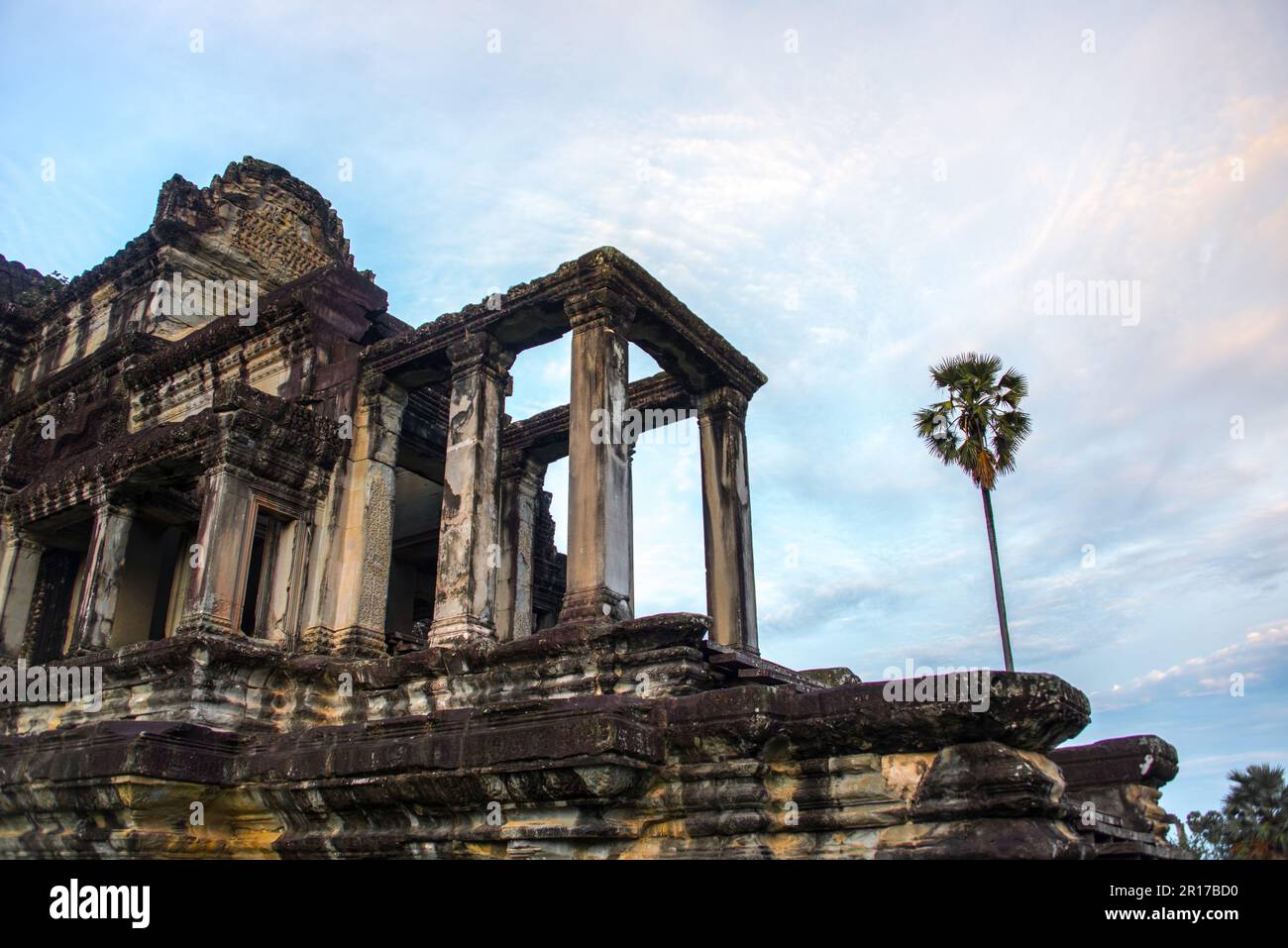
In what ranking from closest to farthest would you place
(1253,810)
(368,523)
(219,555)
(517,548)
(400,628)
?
(219,555) → (368,523) → (517,548) → (400,628) → (1253,810)

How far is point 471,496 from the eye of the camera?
10.2 meters

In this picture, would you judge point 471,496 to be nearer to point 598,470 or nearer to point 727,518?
point 598,470

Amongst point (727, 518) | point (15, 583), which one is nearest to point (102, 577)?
point (15, 583)

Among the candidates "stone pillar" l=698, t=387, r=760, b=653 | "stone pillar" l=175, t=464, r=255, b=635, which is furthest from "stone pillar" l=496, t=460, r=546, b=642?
"stone pillar" l=175, t=464, r=255, b=635

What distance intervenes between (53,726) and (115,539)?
243 centimetres

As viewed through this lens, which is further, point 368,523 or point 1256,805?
point 1256,805

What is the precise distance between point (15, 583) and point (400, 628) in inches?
228

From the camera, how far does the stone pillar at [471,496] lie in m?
9.66

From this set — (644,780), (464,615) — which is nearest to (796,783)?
(644,780)

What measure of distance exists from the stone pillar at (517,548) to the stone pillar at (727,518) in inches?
141

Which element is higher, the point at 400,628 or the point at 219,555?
the point at 400,628

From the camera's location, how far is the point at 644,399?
43.7 feet

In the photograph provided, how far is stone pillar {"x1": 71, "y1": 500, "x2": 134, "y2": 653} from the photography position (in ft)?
38.1

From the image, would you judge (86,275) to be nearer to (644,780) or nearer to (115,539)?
(115,539)
